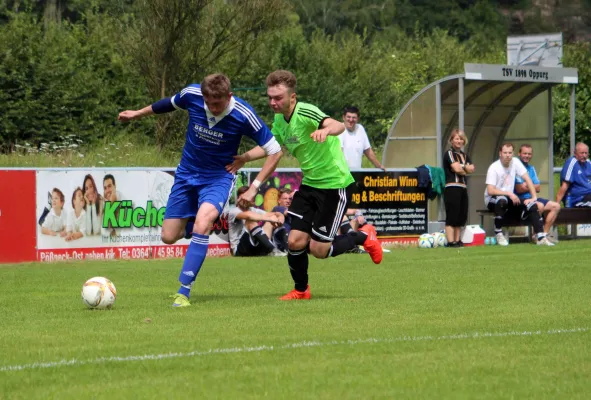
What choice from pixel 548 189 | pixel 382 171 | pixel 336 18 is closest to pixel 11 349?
pixel 382 171

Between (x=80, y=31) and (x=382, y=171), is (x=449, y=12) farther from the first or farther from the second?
(x=382, y=171)

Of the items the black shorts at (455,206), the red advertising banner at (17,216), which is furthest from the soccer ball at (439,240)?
the red advertising banner at (17,216)

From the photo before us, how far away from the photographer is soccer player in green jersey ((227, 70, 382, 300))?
35.8ft

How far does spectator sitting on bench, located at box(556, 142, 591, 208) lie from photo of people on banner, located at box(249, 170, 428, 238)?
3.05 m

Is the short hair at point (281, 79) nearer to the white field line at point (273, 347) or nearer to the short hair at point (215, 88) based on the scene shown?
the short hair at point (215, 88)

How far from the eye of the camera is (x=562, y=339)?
7.69m

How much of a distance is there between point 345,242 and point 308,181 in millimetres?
1266

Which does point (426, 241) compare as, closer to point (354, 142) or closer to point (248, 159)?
point (354, 142)

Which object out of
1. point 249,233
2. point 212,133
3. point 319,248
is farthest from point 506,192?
point 212,133

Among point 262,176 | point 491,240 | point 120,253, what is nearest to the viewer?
point 262,176

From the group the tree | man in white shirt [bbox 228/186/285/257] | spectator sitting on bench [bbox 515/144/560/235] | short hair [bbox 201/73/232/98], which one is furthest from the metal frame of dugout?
short hair [bbox 201/73/232/98]

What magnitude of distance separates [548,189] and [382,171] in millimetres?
4899

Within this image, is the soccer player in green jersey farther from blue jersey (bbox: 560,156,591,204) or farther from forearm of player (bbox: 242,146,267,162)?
blue jersey (bbox: 560,156,591,204)

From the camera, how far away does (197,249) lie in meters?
10.6
